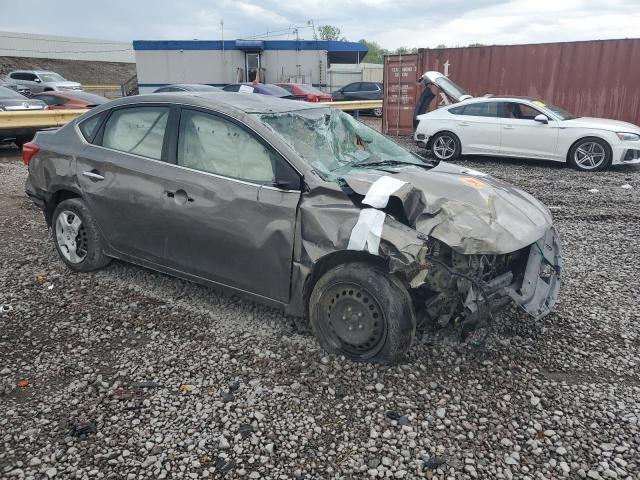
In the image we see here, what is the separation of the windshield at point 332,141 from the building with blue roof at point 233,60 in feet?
72.2

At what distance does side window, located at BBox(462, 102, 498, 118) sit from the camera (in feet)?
36.0

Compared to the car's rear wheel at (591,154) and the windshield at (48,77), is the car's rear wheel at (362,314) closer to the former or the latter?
the car's rear wheel at (591,154)

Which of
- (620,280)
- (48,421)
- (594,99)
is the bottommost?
(48,421)

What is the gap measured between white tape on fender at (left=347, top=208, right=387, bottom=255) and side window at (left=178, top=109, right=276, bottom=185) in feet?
2.35

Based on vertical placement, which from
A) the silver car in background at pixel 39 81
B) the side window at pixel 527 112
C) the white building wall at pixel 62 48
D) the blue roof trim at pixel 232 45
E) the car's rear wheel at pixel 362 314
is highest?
the white building wall at pixel 62 48

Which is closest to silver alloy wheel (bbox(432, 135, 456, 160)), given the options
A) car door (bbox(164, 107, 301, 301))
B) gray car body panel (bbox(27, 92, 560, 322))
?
gray car body panel (bbox(27, 92, 560, 322))

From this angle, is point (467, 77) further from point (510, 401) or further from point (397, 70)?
point (510, 401)

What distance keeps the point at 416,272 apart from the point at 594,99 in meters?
12.9

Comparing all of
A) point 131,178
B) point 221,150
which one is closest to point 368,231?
point 221,150

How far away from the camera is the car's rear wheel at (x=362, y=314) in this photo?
312 cm

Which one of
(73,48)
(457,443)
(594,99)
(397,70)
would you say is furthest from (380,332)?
(73,48)

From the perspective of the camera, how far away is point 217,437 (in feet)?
8.86

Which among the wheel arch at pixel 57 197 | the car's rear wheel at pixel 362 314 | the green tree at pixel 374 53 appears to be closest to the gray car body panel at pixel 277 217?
the car's rear wheel at pixel 362 314

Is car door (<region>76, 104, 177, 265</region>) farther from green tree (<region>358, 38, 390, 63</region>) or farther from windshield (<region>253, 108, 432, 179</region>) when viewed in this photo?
green tree (<region>358, 38, 390, 63</region>)
